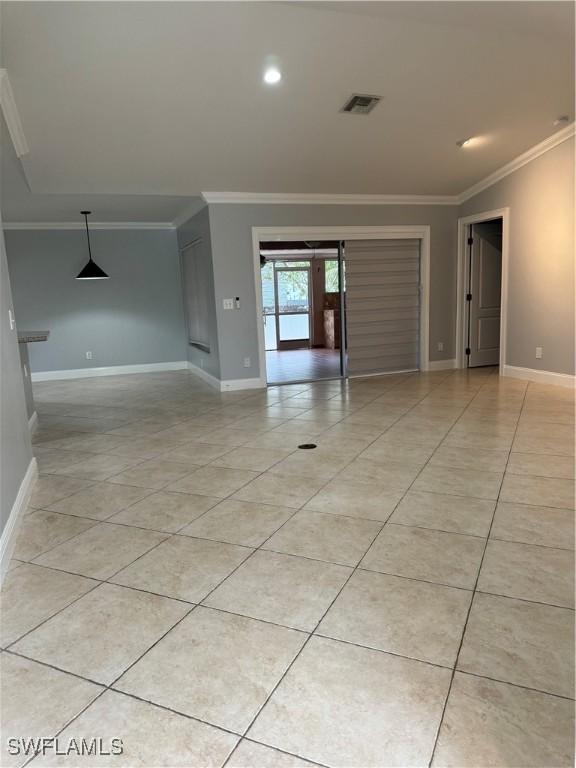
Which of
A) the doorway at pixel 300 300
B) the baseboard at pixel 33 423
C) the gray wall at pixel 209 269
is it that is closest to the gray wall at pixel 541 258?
the gray wall at pixel 209 269

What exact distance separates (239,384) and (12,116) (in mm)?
3724

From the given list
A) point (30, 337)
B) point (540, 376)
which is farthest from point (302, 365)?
point (30, 337)

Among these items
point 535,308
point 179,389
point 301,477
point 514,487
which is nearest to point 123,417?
point 179,389

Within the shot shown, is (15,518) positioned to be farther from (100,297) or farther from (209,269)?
(100,297)

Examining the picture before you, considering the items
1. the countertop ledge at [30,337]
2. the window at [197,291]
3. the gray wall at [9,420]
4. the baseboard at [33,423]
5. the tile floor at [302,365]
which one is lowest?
the baseboard at [33,423]

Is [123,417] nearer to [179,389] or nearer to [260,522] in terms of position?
[179,389]

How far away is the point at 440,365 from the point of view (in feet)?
23.9

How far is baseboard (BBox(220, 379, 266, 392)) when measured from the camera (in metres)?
6.26

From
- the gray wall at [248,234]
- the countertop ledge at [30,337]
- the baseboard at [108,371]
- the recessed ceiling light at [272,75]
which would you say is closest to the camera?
the recessed ceiling light at [272,75]

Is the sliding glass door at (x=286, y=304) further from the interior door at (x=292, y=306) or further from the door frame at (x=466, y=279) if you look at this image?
the door frame at (x=466, y=279)

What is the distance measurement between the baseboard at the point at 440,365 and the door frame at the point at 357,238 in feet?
0.19

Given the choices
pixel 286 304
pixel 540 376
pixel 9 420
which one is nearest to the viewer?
pixel 9 420

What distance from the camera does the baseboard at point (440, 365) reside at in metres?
7.24

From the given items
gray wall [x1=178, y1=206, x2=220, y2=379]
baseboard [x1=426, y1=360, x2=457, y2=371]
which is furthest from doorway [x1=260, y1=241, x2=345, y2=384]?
baseboard [x1=426, y1=360, x2=457, y2=371]
